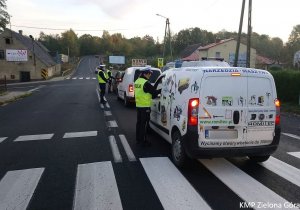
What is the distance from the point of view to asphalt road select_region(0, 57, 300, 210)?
4957mm

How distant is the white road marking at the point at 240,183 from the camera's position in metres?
5.05

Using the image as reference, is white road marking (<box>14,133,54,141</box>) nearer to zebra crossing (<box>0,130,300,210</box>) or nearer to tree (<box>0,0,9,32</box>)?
zebra crossing (<box>0,130,300,210</box>)

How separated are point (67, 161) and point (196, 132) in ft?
9.26

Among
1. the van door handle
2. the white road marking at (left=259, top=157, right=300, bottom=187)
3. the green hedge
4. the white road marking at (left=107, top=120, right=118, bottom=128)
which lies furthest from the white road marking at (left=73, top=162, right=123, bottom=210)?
the green hedge

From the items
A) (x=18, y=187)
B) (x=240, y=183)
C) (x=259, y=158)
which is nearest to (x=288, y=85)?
(x=259, y=158)

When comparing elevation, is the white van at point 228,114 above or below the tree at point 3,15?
below

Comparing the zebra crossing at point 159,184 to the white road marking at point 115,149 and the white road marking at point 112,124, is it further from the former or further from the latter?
the white road marking at point 112,124

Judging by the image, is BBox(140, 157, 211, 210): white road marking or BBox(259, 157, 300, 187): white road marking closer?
BBox(140, 157, 211, 210): white road marking

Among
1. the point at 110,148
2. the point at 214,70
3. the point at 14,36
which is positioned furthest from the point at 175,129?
the point at 14,36

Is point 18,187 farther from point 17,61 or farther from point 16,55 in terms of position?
point 17,61

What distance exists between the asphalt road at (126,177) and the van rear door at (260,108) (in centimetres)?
71

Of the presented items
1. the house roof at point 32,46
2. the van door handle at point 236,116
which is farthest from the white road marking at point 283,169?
the house roof at point 32,46

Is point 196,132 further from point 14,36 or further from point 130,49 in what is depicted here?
point 130,49

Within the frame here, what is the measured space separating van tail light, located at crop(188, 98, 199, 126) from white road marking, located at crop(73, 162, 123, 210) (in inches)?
66.6
